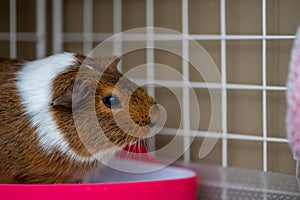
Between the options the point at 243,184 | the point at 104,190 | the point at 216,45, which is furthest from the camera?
the point at 216,45

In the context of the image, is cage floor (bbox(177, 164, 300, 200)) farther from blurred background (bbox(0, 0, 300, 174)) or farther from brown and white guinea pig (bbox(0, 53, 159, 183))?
brown and white guinea pig (bbox(0, 53, 159, 183))

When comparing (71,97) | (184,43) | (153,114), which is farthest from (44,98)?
(184,43)

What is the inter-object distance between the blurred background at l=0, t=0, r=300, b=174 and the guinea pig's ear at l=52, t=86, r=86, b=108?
343mm

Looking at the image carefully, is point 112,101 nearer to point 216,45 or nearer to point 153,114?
point 153,114

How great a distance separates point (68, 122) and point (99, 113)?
0.06 m

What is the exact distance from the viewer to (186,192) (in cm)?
108

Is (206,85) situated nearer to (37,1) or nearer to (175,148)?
(175,148)

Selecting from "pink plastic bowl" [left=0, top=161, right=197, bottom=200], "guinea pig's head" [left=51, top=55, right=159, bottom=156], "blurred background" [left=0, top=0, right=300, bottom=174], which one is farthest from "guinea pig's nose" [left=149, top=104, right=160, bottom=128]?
"blurred background" [left=0, top=0, right=300, bottom=174]

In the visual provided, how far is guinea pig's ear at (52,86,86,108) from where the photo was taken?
3.51 ft

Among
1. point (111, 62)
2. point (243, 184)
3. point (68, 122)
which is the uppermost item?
point (111, 62)

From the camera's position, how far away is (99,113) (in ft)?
3.57

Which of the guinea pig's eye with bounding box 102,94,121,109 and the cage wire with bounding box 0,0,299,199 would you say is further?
the cage wire with bounding box 0,0,299,199

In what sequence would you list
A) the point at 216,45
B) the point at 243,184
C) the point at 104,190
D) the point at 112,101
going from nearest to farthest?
the point at 104,190 → the point at 112,101 → the point at 243,184 → the point at 216,45

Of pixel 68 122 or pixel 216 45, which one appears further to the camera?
pixel 216 45
